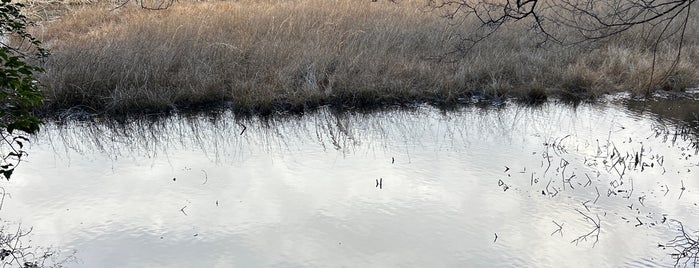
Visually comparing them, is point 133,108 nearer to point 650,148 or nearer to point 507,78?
point 507,78

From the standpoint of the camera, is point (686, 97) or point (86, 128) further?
point (686, 97)

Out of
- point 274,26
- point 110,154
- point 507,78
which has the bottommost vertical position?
point 110,154

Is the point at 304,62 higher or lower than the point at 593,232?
higher

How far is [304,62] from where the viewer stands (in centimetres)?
784

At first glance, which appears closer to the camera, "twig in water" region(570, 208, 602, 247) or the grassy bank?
"twig in water" region(570, 208, 602, 247)

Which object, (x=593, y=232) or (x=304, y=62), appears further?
(x=304, y=62)

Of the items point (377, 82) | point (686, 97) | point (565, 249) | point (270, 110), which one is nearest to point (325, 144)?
point (270, 110)

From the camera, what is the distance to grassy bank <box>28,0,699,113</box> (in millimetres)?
7234

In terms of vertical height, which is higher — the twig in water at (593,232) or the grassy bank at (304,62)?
the grassy bank at (304,62)

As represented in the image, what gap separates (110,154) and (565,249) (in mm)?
4295

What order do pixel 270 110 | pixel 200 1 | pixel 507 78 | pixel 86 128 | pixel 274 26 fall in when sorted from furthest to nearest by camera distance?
pixel 200 1 < pixel 274 26 < pixel 507 78 < pixel 270 110 < pixel 86 128

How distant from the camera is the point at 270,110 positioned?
23.6ft

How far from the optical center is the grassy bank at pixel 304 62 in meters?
7.23

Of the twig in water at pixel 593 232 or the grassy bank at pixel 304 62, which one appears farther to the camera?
the grassy bank at pixel 304 62
